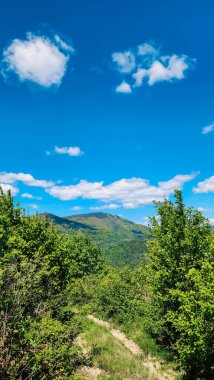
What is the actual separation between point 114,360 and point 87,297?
77.9 feet

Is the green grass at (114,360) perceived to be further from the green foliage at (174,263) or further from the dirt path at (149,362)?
the green foliage at (174,263)

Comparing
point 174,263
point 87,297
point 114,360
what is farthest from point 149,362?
point 87,297

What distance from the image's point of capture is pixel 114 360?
2030 centimetres

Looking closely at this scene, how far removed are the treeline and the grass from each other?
251 centimetres

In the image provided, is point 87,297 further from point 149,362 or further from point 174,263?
point 174,263

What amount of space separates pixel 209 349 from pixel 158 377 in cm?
493

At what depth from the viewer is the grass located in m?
18.6

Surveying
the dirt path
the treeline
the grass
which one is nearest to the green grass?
the grass

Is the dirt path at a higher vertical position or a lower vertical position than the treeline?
lower

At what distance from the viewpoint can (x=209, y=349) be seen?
17828mm

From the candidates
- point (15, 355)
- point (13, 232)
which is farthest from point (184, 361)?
point (13, 232)

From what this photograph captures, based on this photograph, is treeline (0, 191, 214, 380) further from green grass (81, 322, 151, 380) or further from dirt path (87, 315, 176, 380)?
green grass (81, 322, 151, 380)

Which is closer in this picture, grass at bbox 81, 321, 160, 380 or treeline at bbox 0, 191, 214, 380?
treeline at bbox 0, 191, 214, 380

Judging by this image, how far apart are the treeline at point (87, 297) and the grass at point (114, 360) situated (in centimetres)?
251
